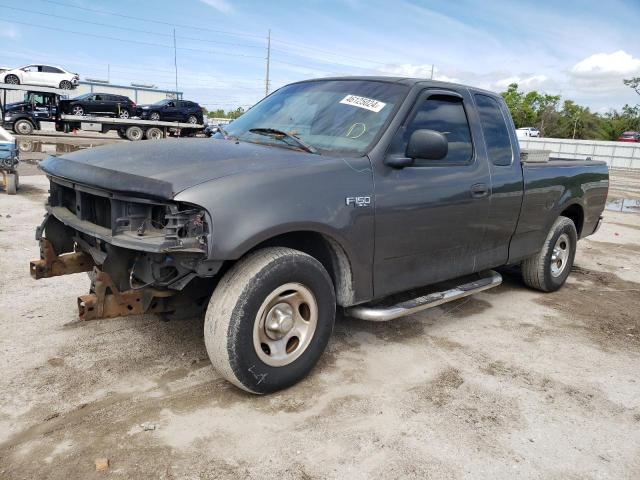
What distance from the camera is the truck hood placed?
2727mm

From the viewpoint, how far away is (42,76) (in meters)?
31.9

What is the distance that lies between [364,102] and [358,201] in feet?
2.90

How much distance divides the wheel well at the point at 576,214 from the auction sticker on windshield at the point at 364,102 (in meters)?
3.00

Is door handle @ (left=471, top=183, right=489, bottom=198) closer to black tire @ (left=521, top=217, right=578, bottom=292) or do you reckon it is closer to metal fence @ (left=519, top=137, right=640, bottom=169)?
black tire @ (left=521, top=217, right=578, bottom=292)

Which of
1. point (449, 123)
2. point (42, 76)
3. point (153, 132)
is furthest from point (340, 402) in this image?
point (42, 76)

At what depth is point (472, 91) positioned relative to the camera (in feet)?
14.6

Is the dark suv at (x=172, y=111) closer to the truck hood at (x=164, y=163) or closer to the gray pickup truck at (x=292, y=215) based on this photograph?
the gray pickup truck at (x=292, y=215)

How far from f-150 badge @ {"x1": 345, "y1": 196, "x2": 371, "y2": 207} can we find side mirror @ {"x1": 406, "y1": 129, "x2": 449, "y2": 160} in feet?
1.53

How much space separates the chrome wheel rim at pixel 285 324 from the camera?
9.68 feet

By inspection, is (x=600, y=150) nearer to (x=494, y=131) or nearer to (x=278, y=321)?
(x=494, y=131)

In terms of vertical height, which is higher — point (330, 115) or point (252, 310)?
point (330, 115)

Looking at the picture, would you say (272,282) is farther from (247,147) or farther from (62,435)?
(62,435)

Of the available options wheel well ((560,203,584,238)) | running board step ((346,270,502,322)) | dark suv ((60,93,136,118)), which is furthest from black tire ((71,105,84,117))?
running board step ((346,270,502,322))

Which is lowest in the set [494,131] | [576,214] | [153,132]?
[576,214]
